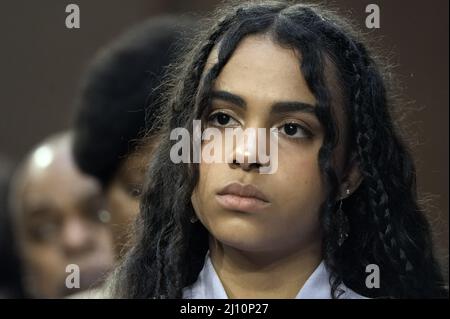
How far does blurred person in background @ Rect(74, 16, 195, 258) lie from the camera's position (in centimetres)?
204

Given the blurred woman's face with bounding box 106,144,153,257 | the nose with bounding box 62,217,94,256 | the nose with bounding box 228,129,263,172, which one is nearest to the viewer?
the nose with bounding box 228,129,263,172

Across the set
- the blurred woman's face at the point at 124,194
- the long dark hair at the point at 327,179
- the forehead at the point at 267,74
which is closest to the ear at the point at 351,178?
the long dark hair at the point at 327,179

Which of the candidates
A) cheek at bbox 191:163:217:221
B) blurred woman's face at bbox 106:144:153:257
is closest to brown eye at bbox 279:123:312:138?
cheek at bbox 191:163:217:221

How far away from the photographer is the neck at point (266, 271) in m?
1.41

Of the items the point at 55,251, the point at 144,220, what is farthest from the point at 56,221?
the point at 144,220

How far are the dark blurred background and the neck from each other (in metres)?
0.23

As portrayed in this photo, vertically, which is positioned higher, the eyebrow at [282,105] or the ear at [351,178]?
the eyebrow at [282,105]

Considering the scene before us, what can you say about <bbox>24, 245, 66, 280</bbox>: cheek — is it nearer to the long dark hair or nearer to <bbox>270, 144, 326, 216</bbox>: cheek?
the long dark hair

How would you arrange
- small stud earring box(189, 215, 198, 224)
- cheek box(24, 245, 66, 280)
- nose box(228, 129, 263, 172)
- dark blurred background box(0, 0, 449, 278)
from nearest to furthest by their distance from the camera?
1. nose box(228, 129, 263, 172)
2. small stud earring box(189, 215, 198, 224)
3. dark blurred background box(0, 0, 449, 278)
4. cheek box(24, 245, 66, 280)

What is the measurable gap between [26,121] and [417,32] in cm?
111

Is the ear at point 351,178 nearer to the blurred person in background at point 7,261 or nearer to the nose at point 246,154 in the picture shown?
the nose at point 246,154

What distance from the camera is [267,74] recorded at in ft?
4.47

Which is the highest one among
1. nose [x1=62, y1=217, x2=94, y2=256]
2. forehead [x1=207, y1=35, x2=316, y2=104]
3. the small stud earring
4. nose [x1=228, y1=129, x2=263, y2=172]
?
forehead [x1=207, y1=35, x2=316, y2=104]

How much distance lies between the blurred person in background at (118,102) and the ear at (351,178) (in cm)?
63
